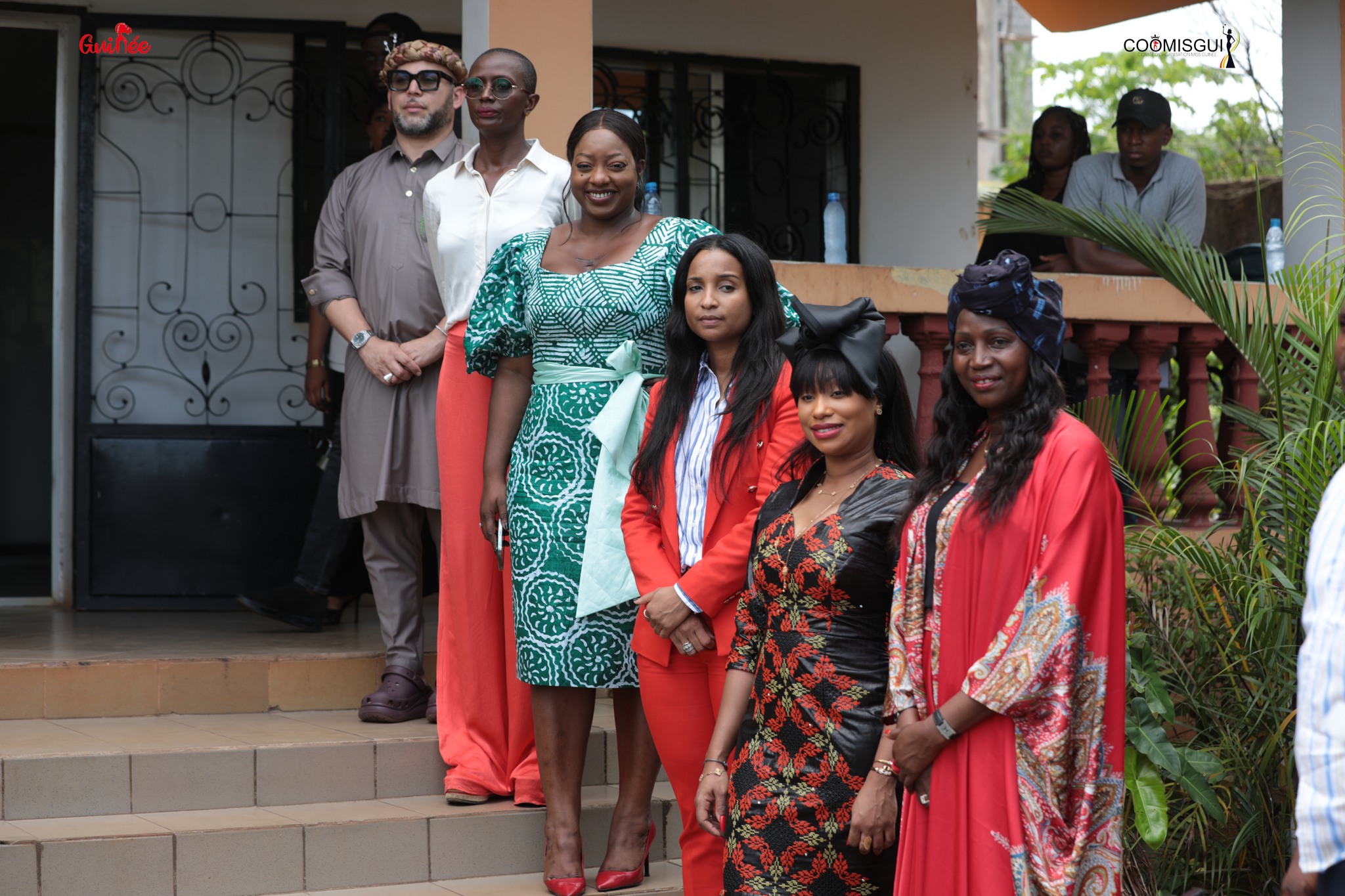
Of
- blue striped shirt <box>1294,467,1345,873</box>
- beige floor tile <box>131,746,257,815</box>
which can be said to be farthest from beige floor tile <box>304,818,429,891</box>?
blue striped shirt <box>1294,467,1345,873</box>

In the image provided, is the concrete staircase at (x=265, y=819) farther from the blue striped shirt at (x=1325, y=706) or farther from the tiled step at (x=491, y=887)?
the blue striped shirt at (x=1325, y=706)

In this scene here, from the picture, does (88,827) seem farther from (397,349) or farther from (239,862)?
(397,349)

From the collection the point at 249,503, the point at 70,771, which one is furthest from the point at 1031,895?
the point at 249,503

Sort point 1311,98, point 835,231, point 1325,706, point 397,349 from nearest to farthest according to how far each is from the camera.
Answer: point 1325,706 → point 397,349 → point 835,231 → point 1311,98

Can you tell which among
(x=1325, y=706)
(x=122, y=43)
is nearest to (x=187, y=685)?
(x=122, y=43)

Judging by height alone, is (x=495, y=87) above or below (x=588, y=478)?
above

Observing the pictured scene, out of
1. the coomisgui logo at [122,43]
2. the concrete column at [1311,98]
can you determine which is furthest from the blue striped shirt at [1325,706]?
the coomisgui logo at [122,43]

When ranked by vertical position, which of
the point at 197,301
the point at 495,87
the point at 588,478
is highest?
the point at 495,87

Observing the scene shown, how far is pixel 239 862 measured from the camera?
12.5 ft

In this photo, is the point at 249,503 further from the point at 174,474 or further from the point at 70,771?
the point at 70,771

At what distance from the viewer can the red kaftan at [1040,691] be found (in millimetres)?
2465

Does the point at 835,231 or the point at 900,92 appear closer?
the point at 835,231

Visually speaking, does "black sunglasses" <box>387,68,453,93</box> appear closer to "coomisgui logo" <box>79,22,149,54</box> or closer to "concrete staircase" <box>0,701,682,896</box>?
"concrete staircase" <box>0,701,682,896</box>

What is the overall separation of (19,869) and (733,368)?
220 cm
